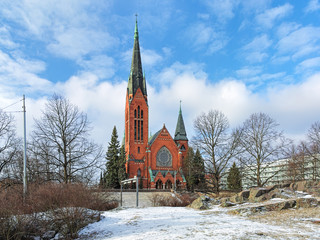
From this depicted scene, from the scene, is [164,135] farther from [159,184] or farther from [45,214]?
[45,214]

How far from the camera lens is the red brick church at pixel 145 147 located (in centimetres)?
5784

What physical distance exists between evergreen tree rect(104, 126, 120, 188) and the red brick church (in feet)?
13.4

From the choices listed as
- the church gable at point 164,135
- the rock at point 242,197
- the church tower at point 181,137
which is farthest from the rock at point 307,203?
the church tower at point 181,137

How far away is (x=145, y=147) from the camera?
6059cm

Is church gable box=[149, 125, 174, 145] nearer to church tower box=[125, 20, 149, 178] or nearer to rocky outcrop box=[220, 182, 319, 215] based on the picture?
church tower box=[125, 20, 149, 178]

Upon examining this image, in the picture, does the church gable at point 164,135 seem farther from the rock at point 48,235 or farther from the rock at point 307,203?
the rock at point 48,235

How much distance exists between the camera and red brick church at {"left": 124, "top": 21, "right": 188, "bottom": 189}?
5784cm

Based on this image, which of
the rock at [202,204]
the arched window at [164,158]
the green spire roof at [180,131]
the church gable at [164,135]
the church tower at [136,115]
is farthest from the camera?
Result: the green spire roof at [180,131]

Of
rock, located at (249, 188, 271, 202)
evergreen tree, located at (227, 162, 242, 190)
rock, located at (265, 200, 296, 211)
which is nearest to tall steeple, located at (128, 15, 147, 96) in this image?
evergreen tree, located at (227, 162, 242, 190)

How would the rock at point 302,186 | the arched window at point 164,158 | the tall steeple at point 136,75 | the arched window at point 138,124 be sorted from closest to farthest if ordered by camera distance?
1. the rock at point 302,186
2. the arched window at point 164,158
3. the arched window at point 138,124
4. the tall steeple at point 136,75

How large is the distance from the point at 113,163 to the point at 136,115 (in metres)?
13.0

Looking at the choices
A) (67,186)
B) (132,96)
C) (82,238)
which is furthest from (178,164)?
(82,238)

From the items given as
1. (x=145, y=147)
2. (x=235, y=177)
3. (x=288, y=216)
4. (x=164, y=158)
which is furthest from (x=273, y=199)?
(x=164, y=158)

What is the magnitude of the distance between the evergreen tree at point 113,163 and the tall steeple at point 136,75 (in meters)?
11.6
